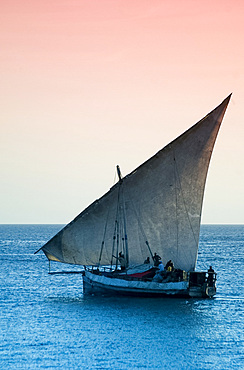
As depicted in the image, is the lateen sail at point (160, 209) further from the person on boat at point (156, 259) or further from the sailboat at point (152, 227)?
the person on boat at point (156, 259)

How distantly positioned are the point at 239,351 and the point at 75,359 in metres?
7.00

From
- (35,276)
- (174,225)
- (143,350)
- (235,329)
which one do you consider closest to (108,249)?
(174,225)

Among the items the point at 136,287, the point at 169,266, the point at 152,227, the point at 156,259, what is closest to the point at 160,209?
the point at 152,227

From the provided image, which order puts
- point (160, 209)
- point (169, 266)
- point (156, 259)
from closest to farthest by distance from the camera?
point (169, 266), point (156, 259), point (160, 209)

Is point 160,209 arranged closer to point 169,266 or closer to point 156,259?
point 156,259

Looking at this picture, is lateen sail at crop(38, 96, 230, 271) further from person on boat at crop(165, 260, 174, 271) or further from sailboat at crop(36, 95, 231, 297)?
person on boat at crop(165, 260, 174, 271)

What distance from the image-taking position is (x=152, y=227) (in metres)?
44.9

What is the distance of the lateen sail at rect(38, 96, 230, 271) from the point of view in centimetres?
4372

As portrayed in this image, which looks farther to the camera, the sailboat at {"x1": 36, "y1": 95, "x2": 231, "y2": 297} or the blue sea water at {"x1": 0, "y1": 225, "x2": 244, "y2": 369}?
the sailboat at {"x1": 36, "y1": 95, "x2": 231, "y2": 297}

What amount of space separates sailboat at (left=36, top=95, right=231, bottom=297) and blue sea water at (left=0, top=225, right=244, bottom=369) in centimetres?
139

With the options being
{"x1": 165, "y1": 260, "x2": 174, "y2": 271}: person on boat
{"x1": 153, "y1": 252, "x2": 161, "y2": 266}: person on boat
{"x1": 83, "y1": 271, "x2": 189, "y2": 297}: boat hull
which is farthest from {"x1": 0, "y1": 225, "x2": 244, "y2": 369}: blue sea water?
{"x1": 153, "y1": 252, "x2": 161, "y2": 266}: person on boat

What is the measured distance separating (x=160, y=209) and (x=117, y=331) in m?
12.2

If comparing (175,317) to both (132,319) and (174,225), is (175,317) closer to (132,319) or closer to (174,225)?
(132,319)

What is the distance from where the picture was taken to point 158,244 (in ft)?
148
